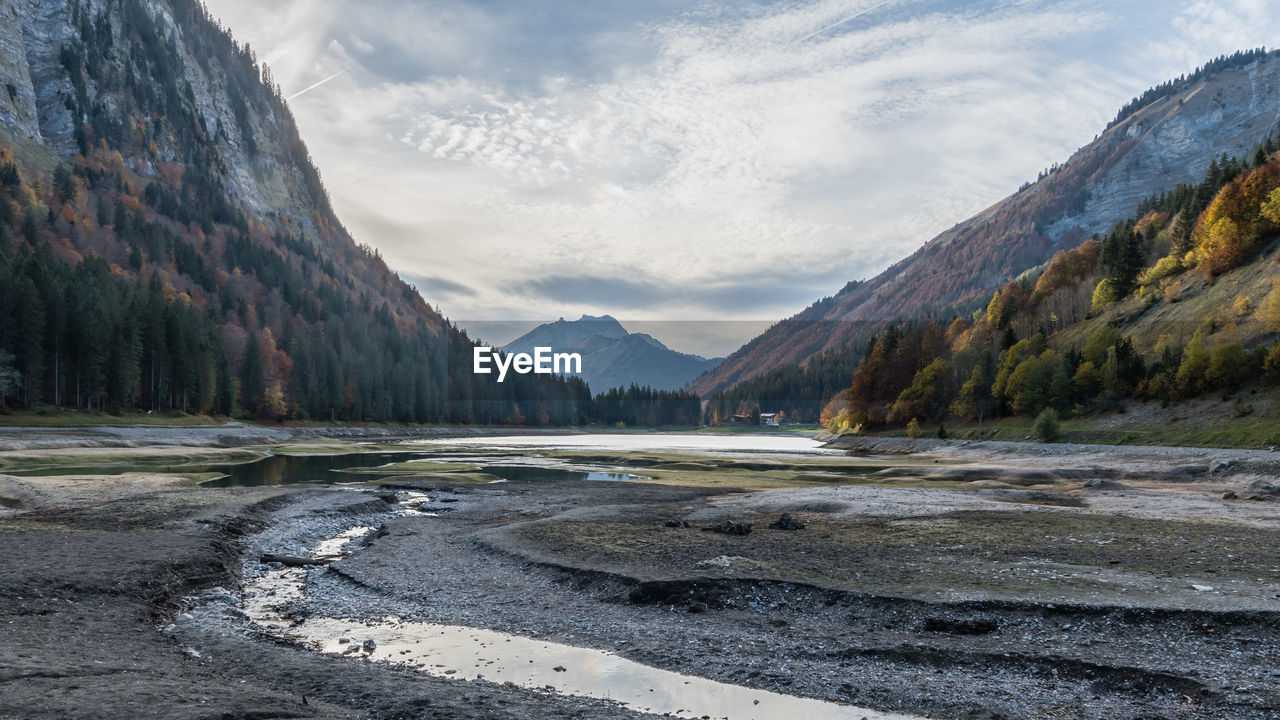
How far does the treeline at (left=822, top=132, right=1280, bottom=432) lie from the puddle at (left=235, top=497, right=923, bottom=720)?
7397 centimetres

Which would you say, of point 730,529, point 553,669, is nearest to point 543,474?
point 730,529

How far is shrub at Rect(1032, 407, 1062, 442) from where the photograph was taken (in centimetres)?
7606

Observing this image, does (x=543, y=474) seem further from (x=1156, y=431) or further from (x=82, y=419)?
(x=82, y=419)

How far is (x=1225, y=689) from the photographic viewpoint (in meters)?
11.8


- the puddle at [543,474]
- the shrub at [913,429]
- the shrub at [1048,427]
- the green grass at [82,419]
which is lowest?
the puddle at [543,474]

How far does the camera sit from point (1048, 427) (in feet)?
252

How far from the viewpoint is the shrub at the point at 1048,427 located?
76062 millimetres

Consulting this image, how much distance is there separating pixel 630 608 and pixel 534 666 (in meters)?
4.68

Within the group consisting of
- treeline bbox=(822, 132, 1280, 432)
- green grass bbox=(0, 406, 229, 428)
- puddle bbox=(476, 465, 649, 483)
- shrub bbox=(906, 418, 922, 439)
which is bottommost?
puddle bbox=(476, 465, 649, 483)

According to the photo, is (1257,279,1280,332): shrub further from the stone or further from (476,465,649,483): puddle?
the stone

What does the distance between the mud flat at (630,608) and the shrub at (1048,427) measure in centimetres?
4534

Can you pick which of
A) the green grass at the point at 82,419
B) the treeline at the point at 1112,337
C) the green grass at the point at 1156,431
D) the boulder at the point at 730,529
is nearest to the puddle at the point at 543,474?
the boulder at the point at 730,529

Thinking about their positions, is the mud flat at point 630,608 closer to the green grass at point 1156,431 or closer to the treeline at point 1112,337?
the green grass at point 1156,431

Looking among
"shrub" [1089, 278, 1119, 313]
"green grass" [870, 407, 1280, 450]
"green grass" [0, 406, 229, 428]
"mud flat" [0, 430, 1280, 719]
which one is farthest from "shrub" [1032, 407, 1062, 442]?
"green grass" [0, 406, 229, 428]
